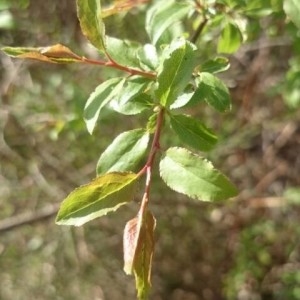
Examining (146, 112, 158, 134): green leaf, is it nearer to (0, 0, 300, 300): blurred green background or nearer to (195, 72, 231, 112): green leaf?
(195, 72, 231, 112): green leaf

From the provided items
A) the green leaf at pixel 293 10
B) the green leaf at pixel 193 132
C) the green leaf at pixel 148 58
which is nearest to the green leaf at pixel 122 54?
the green leaf at pixel 148 58

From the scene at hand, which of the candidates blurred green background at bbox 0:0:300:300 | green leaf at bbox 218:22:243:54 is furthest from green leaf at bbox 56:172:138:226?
blurred green background at bbox 0:0:300:300

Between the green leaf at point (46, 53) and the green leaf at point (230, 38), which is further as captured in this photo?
Answer: the green leaf at point (230, 38)

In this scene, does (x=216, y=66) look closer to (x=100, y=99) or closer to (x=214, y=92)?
(x=214, y=92)

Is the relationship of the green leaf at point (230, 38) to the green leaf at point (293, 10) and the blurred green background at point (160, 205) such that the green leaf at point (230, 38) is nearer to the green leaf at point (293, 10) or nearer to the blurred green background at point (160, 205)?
the green leaf at point (293, 10)

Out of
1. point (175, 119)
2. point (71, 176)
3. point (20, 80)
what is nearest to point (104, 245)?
point (71, 176)

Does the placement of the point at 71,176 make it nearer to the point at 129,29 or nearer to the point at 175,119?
the point at 129,29
